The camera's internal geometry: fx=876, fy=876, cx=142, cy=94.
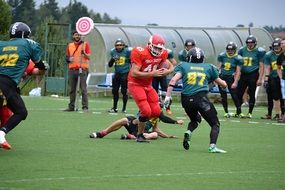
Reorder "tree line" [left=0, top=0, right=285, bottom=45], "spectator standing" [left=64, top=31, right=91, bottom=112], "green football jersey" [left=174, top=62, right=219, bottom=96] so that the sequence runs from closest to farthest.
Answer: "green football jersey" [left=174, top=62, right=219, bottom=96] → "spectator standing" [left=64, top=31, right=91, bottom=112] → "tree line" [left=0, top=0, right=285, bottom=45]

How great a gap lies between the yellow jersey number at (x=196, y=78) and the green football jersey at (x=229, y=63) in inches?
365

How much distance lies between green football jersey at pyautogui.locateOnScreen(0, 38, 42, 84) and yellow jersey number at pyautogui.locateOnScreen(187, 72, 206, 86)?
2.66m

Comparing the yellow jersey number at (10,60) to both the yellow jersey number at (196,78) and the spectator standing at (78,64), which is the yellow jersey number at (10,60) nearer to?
the yellow jersey number at (196,78)

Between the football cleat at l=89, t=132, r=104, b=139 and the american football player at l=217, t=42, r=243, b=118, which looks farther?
the american football player at l=217, t=42, r=243, b=118

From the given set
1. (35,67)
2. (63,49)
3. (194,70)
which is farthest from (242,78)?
(63,49)

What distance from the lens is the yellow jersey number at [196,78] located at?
14641mm

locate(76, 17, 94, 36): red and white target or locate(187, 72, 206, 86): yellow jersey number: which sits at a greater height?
locate(76, 17, 94, 36): red and white target

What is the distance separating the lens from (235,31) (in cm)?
3853

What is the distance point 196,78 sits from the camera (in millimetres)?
14648

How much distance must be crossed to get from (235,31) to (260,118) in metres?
15.2

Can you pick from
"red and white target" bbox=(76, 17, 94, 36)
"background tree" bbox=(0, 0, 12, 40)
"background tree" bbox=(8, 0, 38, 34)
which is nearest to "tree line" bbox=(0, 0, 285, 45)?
"background tree" bbox=(8, 0, 38, 34)

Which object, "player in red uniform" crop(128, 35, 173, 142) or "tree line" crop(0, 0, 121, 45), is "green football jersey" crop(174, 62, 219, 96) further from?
"tree line" crop(0, 0, 121, 45)

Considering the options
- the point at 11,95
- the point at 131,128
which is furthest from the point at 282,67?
the point at 11,95

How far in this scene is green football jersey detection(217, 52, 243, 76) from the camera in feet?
78.2
